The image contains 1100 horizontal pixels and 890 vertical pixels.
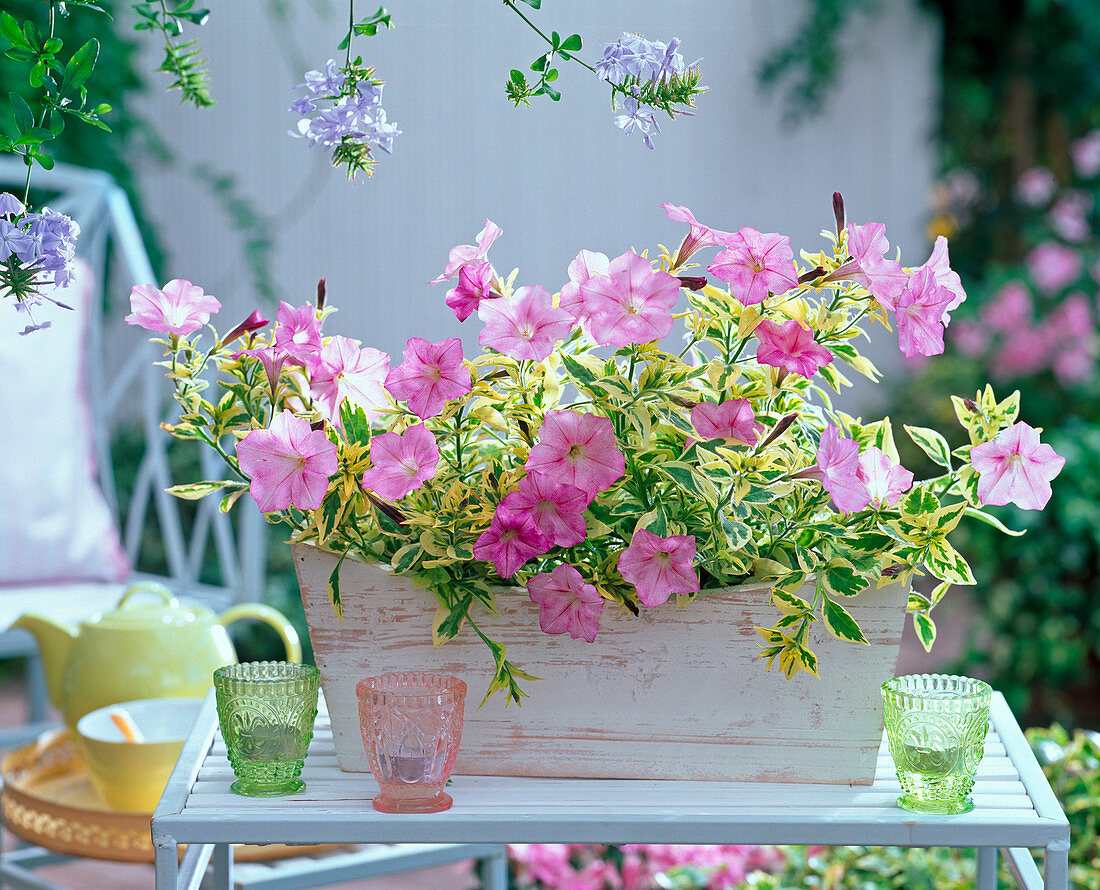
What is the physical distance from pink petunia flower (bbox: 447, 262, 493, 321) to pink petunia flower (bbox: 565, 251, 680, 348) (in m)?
0.08

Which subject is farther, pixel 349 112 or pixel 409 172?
pixel 409 172

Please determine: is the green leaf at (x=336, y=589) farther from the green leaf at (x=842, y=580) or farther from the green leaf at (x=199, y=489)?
the green leaf at (x=842, y=580)

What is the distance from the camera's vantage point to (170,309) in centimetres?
67

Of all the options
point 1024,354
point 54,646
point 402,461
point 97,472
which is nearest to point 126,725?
point 54,646

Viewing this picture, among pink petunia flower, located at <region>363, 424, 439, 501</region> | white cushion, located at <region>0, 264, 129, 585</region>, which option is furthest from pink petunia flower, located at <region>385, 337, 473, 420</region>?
white cushion, located at <region>0, 264, 129, 585</region>

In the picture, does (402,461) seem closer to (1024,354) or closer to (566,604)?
(566,604)

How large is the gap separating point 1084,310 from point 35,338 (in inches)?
101

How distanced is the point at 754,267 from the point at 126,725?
0.65m

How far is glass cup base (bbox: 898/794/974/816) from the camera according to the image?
628mm

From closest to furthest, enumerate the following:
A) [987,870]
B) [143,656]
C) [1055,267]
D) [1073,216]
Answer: [987,870] < [143,656] < [1055,267] < [1073,216]

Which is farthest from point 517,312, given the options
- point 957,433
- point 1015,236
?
point 1015,236

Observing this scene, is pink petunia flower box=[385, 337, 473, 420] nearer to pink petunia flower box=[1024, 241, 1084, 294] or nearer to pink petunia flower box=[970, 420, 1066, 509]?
pink petunia flower box=[970, 420, 1066, 509]

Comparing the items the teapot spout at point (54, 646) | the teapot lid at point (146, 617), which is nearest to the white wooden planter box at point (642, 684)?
the teapot lid at point (146, 617)

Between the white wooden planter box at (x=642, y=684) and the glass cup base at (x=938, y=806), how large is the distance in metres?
0.04
